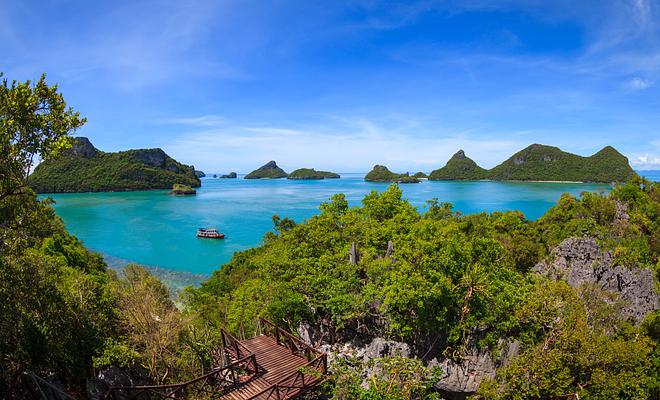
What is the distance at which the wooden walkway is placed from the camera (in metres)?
8.94

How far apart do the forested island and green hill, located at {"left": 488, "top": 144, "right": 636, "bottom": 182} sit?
493 ft

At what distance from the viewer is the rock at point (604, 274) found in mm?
16359

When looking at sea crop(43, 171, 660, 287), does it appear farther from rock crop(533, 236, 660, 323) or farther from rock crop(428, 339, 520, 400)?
rock crop(428, 339, 520, 400)

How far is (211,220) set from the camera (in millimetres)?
72875

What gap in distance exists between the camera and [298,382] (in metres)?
9.76

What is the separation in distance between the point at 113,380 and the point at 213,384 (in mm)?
2806

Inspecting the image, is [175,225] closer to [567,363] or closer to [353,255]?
[353,255]

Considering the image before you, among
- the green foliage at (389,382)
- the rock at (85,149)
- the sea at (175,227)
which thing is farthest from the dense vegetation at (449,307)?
the rock at (85,149)

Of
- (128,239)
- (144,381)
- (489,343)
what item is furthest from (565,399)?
(128,239)

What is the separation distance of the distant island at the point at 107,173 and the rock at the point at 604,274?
148 m

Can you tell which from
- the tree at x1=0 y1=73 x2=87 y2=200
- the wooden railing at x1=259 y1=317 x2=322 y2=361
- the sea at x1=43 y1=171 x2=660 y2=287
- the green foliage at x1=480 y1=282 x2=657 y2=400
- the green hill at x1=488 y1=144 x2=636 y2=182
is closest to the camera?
the tree at x1=0 y1=73 x2=87 y2=200

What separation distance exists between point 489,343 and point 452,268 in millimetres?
2776

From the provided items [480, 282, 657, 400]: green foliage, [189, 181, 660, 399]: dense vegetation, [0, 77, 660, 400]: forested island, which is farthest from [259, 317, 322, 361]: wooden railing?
[480, 282, 657, 400]: green foliage

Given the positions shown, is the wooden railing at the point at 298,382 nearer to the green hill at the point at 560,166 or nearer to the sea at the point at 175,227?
A: the sea at the point at 175,227
